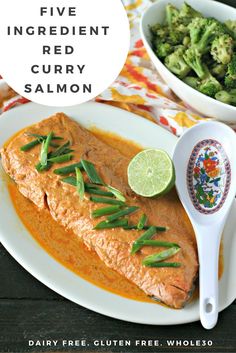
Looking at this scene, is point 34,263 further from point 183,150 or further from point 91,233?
point 183,150

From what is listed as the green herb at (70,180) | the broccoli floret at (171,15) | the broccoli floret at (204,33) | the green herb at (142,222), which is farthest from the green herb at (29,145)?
the broccoli floret at (171,15)

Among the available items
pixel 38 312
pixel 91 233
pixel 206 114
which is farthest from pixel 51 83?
pixel 38 312

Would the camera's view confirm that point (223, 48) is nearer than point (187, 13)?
Yes

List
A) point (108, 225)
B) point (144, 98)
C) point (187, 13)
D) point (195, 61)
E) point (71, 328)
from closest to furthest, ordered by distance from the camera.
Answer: point (71, 328) < point (108, 225) < point (195, 61) < point (144, 98) < point (187, 13)

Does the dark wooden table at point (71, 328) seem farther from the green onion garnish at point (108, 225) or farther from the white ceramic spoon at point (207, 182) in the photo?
the green onion garnish at point (108, 225)

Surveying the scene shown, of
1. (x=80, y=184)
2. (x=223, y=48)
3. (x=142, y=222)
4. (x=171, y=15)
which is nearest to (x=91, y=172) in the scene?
(x=80, y=184)

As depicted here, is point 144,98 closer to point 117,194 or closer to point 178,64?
point 178,64
